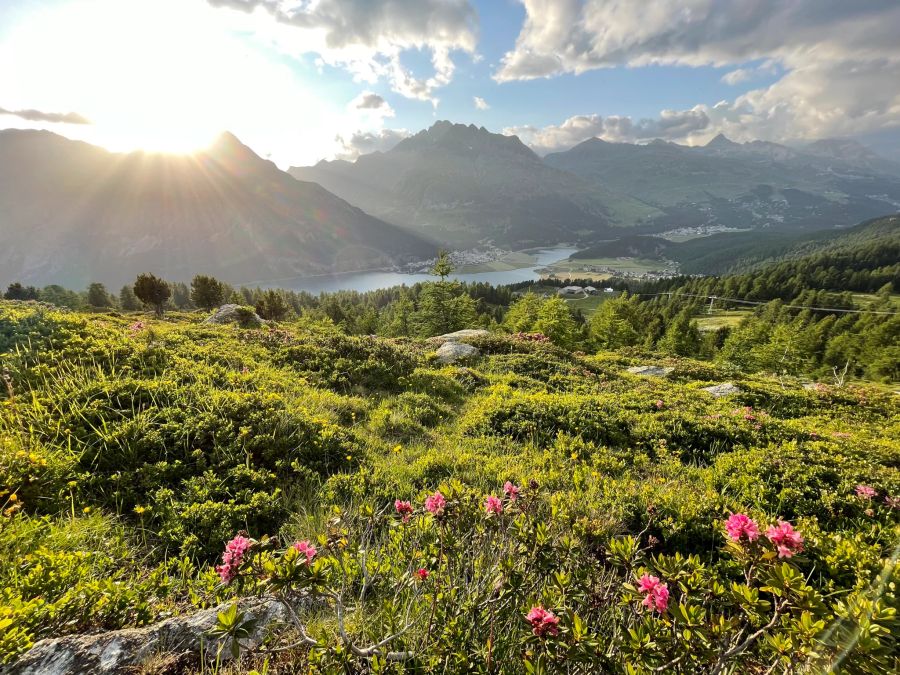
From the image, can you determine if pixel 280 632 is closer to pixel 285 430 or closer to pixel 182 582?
pixel 182 582

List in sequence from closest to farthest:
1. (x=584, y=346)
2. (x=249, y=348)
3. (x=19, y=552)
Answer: (x=19, y=552) < (x=249, y=348) < (x=584, y=346)

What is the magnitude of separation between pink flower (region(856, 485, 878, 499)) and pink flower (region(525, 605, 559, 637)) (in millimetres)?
6512

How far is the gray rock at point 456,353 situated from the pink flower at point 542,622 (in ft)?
45.3

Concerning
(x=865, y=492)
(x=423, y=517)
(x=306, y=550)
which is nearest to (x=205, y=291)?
(x=423, y=517)

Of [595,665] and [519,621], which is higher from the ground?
[595,665]

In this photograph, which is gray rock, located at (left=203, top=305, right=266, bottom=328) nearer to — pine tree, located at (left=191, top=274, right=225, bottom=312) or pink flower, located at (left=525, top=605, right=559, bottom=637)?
pink flower, located at (left=525, top=605, right=559, bottom=637)

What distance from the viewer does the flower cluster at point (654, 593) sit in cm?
203

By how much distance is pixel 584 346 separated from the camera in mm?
47469

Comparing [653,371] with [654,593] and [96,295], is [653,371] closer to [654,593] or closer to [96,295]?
[654,593]

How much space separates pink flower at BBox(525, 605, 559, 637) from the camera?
2027mm

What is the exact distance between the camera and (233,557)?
230 cm

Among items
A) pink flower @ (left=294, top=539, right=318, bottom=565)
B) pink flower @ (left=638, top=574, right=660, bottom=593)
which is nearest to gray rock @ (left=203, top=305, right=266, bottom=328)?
pink flower @ (left=294, top=539, right=318, bottom=565)

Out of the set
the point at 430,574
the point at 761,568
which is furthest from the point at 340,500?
the point at 761,568

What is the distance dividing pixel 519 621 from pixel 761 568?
1609 mm
